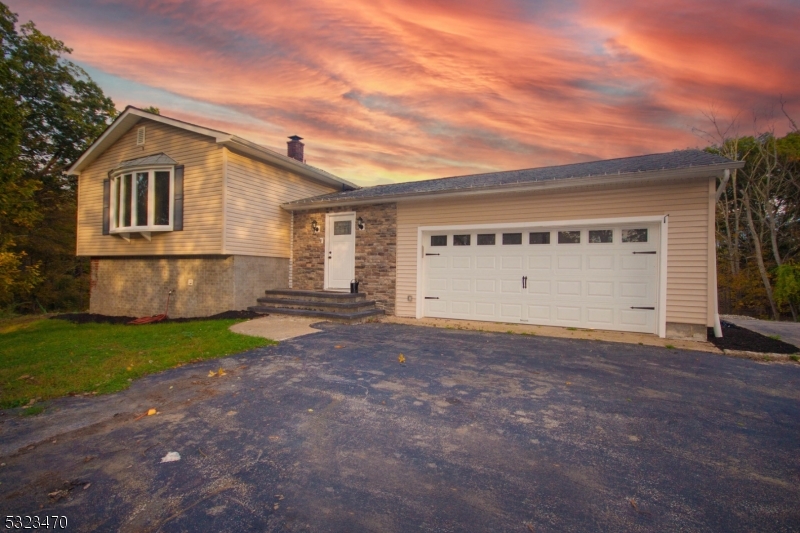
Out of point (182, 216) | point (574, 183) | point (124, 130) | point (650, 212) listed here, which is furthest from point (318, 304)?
point (124, 130)

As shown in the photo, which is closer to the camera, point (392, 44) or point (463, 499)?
point (463, 499)

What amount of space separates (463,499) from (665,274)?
7.28 metres

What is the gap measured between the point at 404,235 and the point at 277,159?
4668mm

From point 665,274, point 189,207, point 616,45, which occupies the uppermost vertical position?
point 616,45

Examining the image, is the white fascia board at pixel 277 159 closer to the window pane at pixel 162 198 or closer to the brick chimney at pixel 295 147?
the brick chimney at pixel 295 147

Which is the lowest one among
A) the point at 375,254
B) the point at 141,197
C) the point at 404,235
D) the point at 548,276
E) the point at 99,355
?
the point at 99,355

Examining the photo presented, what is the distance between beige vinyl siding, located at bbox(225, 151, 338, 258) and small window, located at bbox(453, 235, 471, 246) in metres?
5.59

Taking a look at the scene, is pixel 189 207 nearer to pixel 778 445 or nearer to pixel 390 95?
pixel 390 95

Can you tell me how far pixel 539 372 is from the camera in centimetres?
516

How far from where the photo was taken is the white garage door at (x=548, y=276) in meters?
7.92

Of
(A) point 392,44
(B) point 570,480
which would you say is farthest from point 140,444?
(A) point 392,44

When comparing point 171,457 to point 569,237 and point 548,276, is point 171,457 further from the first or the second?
point 569,237

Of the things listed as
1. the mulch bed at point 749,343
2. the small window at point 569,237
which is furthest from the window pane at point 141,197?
the mulch bed at point 749,343

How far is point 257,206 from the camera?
436 inches
